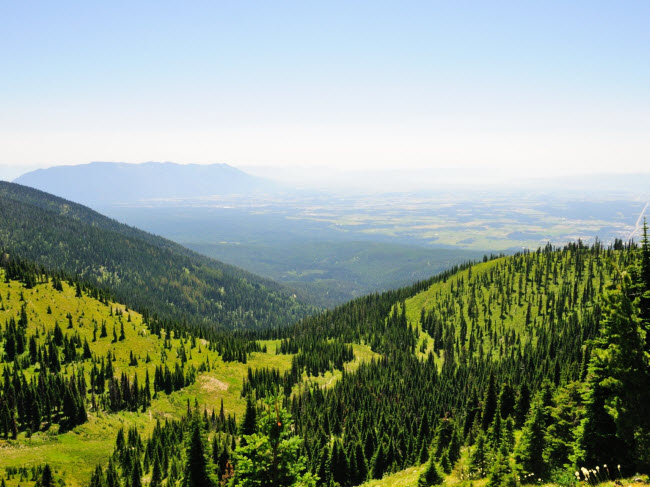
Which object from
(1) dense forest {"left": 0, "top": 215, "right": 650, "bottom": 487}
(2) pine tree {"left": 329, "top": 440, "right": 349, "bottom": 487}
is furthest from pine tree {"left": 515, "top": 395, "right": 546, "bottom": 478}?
(2) pine tree {"left": 329, "top": 440, "right": 349, "bottom": 487}

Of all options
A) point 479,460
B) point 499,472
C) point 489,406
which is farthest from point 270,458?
point 489,406

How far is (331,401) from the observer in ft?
457

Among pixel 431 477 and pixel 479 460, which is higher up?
pixel 431 477

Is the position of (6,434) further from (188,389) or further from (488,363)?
(488,363)

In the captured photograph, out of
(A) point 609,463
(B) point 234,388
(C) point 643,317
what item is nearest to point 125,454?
(B) point 234,388

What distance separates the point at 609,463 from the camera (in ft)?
96.2

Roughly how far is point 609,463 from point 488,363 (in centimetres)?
17006

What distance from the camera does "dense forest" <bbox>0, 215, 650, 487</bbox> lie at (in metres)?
28.8

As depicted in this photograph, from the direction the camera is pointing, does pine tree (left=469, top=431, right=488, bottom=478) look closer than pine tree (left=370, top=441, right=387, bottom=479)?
Yes

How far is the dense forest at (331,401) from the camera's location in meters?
28.8

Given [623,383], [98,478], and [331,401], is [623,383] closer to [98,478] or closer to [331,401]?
[98,478]

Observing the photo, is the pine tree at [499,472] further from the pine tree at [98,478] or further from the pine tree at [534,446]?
the pine tree at [98,478]

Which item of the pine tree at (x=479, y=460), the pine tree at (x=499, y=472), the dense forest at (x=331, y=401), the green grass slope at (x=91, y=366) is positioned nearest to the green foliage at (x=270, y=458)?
the dense forest at (x=331, y=401)

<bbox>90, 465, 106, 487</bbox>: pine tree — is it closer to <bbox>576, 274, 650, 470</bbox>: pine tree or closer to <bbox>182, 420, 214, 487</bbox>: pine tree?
<bbox>182, 420, 214, 487</bbox>: pine tree
